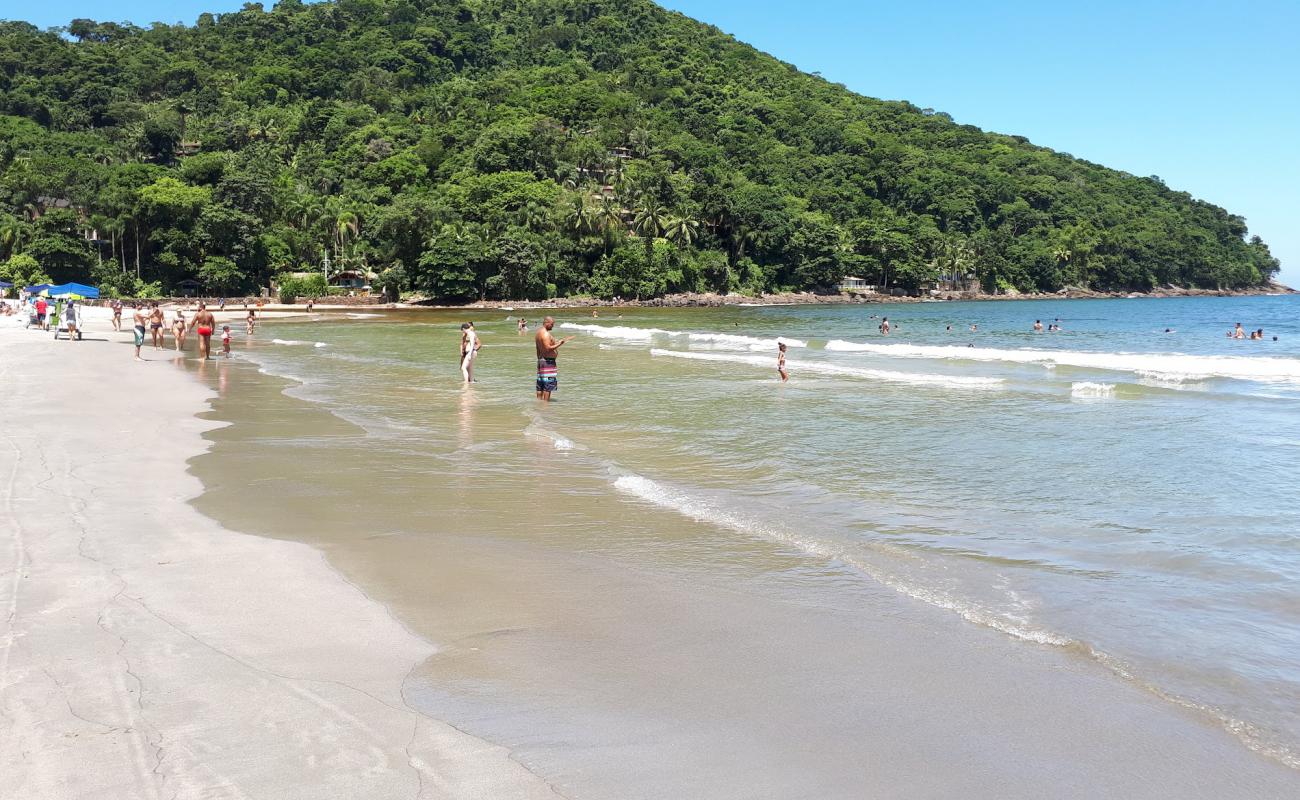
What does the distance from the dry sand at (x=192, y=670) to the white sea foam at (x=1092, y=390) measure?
62.2ft

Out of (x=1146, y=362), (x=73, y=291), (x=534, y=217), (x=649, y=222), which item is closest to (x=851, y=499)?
(x=1146, y=362)

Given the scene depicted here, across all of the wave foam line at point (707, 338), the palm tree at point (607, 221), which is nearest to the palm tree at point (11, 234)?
the palm tree at point (607, 221)

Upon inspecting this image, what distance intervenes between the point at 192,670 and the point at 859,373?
23844mm

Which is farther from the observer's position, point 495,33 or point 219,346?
point 495,33

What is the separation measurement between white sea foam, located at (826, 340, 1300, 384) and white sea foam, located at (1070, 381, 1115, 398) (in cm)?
440

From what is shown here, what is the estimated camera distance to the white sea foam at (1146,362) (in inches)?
1052

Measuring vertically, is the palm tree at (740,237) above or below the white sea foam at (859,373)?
above

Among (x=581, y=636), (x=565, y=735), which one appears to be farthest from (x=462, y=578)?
(x=565, y=735)

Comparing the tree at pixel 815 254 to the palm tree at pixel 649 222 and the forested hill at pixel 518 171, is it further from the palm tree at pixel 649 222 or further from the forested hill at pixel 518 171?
the palm tree at pixel 649 222

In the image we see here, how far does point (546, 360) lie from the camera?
719 inches

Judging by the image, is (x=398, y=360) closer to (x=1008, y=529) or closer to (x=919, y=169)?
(x=1008, y=529)

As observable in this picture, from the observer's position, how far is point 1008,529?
339 inches

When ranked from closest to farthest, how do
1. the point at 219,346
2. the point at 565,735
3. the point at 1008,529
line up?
the point at 565,735 < the point at 1008,529 < the point at 219,346

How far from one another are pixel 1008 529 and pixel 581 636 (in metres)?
4.83
